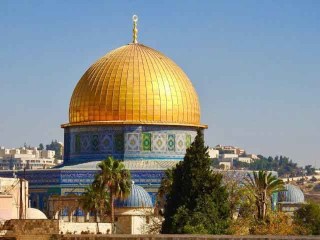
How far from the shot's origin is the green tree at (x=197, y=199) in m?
28.1

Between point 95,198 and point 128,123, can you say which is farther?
point 128,123

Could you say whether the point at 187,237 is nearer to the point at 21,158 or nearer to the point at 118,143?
the point at 118,143

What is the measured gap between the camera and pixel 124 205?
47.4m

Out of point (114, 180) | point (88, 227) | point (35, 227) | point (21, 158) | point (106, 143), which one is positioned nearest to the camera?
point (35, 227)

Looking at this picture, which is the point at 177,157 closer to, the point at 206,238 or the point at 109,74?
the point at 109,74

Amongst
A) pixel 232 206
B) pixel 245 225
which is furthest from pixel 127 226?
pixel 245 225

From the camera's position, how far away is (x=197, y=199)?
95.7 feet

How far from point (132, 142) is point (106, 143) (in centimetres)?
126

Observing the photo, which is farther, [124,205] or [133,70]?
[133,70]

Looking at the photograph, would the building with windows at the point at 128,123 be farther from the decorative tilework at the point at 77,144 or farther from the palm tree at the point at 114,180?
the palm tree at the point at 114,180

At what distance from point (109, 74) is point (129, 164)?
4833 mm

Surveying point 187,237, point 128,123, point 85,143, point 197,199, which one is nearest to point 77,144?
point 85,143

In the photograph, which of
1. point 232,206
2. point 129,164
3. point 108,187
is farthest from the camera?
point 129,164

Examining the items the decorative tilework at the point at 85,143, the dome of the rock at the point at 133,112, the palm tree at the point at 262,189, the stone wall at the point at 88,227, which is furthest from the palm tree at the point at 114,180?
the decorative tilework at the point at 85,143
